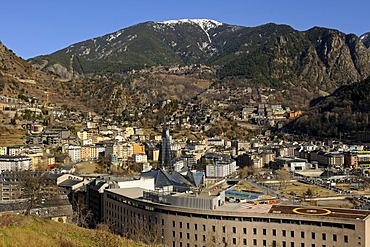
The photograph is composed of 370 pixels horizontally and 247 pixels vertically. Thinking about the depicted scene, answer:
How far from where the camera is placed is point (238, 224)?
29062 mm

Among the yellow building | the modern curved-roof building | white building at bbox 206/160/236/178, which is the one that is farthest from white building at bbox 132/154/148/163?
the modern curved-roof building

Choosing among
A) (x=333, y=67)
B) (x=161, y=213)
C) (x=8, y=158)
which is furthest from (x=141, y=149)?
(x=333, y=67)

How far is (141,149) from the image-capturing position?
81188mm

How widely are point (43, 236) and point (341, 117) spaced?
99.8 metres

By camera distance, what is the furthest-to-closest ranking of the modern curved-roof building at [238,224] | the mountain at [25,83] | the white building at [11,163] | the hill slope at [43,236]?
1. the mountain at [25,83]
2. the white building at [11,163]
3. the modern curved-roof building at [238,224]
4. the hill slope at [43,236]

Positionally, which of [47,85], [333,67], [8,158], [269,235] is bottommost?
[269,235]

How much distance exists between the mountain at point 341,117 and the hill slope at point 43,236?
9162 cm

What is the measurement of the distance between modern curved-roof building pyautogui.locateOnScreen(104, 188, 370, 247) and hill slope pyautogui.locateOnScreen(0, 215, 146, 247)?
6.39 metres

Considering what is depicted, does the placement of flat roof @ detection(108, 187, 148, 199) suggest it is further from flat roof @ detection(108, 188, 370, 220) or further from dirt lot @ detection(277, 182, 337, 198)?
dirt lot @ detection(277, 182, 337, 198)

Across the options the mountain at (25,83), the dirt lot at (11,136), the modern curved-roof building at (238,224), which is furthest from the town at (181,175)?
the mountain at (25,83)

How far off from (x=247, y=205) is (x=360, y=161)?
5514 cm

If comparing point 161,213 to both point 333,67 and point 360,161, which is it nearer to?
point 360,161

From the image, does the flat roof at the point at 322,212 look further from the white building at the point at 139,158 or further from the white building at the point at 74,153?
the white building at the point at 74,153

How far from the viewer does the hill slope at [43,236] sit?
52.3 ft
